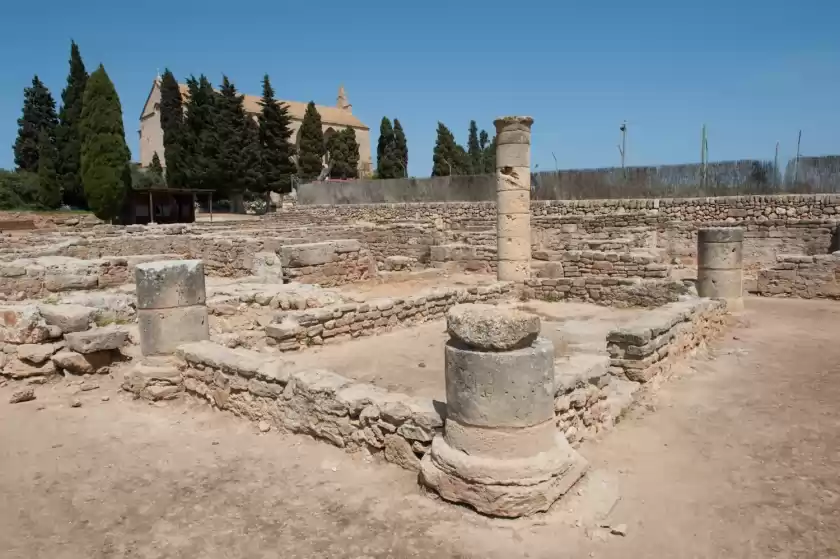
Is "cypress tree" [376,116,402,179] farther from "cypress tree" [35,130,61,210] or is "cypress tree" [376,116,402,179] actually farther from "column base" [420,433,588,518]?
"column base" [420,433,588,518]

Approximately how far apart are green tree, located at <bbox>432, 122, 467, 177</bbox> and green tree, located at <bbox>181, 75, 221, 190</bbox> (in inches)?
785

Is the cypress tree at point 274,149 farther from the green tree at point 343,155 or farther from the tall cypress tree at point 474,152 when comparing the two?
the tall cypress tree at point 474,152

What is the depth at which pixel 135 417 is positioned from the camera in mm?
6180

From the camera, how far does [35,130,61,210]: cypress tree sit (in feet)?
122

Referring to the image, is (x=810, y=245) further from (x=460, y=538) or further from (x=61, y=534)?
(x=61, y=534)

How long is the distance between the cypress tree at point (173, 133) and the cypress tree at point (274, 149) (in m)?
5.69

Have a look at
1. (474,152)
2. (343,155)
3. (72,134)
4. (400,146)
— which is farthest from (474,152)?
(72,134)

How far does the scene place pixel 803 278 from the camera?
43.3 feet

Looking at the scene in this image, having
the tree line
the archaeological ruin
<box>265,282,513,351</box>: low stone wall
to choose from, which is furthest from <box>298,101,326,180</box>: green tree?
<box>265,282,513,351</box>: low stone wall

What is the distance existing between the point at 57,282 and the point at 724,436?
1106 centimetres

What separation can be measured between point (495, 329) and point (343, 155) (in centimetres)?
5185

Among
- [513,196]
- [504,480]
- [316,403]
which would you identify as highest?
[513,196]

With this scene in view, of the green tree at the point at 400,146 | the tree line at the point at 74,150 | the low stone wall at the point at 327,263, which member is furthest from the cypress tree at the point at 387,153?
the low stone wall at the point at 327,263

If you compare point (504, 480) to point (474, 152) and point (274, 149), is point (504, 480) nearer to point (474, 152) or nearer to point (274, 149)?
point (274, 149)
